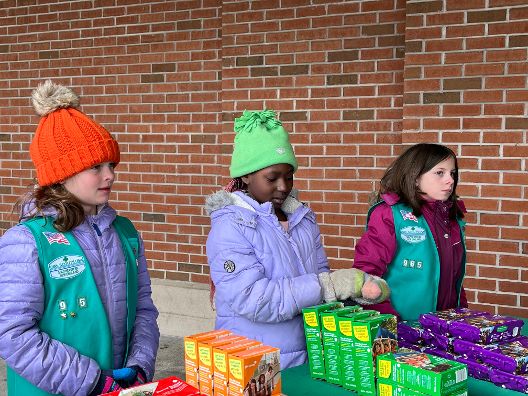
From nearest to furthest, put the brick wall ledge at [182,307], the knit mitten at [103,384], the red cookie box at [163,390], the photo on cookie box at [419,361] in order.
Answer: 1. the red cookie box at [163,390]
2. the photo on cookie box at [419,361]
3. the knit mitten at [103,384]
4. the brick wall ledge at [182,307]

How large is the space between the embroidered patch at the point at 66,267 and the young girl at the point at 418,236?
124cm

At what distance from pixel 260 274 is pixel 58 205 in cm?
76

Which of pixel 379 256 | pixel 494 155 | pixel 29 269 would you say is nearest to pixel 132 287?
pixel 29 269

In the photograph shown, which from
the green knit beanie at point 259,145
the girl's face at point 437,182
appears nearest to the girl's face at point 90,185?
the green knit beanie at point 259,145

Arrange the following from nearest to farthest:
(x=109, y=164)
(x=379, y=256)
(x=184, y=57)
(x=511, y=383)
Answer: (x=511, y=383) → (x=109, y=164) → (x=379, y=256) → (x=184, y=57)

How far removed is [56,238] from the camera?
7.36ft

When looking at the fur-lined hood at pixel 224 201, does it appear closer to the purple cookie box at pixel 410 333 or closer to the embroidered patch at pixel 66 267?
the embroidered patch at pixel 66 267

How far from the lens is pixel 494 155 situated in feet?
13.7

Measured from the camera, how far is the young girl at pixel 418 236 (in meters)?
2.88

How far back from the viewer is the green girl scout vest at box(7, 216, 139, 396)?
86.5 inches

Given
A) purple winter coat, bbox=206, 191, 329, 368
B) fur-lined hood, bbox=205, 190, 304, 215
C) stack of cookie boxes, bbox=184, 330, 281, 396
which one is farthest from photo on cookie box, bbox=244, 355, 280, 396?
fur-lined hood, bbox=205, 190, 304, 215

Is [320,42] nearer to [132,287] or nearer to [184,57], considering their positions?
[184,57]

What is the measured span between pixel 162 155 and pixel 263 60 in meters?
1.30

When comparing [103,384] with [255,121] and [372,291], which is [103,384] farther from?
[255,121]
